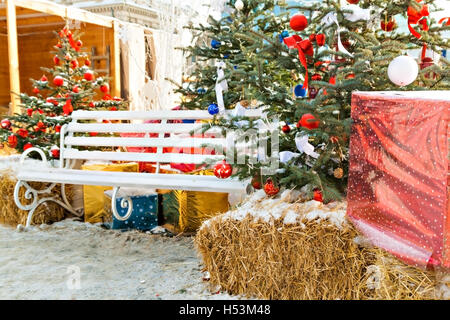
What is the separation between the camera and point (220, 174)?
8.99 feet

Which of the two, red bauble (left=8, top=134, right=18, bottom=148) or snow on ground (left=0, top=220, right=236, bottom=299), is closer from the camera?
snow on ground (left=0, top=220, right=236, bottom=299)

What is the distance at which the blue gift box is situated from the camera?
12.3 feet

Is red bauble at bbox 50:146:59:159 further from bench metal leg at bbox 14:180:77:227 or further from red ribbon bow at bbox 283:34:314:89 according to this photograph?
red ribbon bow at bbox 283:34:314:89

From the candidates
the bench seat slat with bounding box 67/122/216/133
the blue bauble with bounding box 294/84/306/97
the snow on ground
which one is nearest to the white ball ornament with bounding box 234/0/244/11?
the bench seat slat with bounding box 67/122/216/133

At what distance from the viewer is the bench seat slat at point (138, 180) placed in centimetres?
298

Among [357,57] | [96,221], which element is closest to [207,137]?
[96,221]

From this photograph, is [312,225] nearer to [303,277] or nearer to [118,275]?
[303,277]

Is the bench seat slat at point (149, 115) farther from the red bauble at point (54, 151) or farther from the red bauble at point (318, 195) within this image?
the red bauble at point (318, 195)

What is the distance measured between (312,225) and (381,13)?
1469mm

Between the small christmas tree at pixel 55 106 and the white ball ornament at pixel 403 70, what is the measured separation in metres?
3.17

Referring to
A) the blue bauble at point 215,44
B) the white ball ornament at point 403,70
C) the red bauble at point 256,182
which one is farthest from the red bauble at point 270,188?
the blue bauble at point 215,44

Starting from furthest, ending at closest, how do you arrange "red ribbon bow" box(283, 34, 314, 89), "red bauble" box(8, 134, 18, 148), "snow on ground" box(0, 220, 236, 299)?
"red bauble" box(8, 134, 18, 148) < "snow on ground" box(0, 220, 236, 299) < "red ribbon bow" box(283, 34, 314, 89)

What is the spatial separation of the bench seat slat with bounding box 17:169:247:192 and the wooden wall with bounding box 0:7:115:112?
16.3 feet

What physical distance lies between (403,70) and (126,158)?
2426 mm
